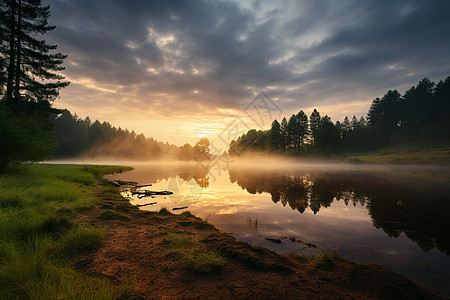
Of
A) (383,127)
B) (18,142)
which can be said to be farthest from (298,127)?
(18,142)

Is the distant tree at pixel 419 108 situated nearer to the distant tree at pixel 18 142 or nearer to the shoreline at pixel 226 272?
the shoreline at pixel 226 272

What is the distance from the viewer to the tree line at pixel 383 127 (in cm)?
7381

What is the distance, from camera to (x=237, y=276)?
4.38 metres

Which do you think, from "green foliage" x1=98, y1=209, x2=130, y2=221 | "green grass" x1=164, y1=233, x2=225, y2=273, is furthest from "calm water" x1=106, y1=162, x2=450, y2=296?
"green foliage" x1=98, y1=209, x2=130, y2=221

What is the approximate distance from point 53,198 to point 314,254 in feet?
45.2

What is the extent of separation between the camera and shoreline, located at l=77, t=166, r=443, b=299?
3832 mm

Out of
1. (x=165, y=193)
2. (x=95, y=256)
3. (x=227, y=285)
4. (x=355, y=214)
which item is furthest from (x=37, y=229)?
(x=355, y=214)

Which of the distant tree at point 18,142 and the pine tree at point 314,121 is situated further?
the pine tree at point 314,121

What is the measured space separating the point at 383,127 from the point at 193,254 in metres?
121

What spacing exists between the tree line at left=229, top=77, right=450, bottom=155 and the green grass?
80.7 m

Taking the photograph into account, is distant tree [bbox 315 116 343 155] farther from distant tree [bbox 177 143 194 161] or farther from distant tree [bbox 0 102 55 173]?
distant tree [bbox 177 143 194 161]

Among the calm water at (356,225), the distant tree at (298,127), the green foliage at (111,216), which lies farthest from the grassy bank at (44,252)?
the distant tree at (298,127)

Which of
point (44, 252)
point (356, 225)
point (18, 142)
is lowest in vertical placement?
point (356, 225)

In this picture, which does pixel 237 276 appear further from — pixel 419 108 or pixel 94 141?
pixel 94 141
